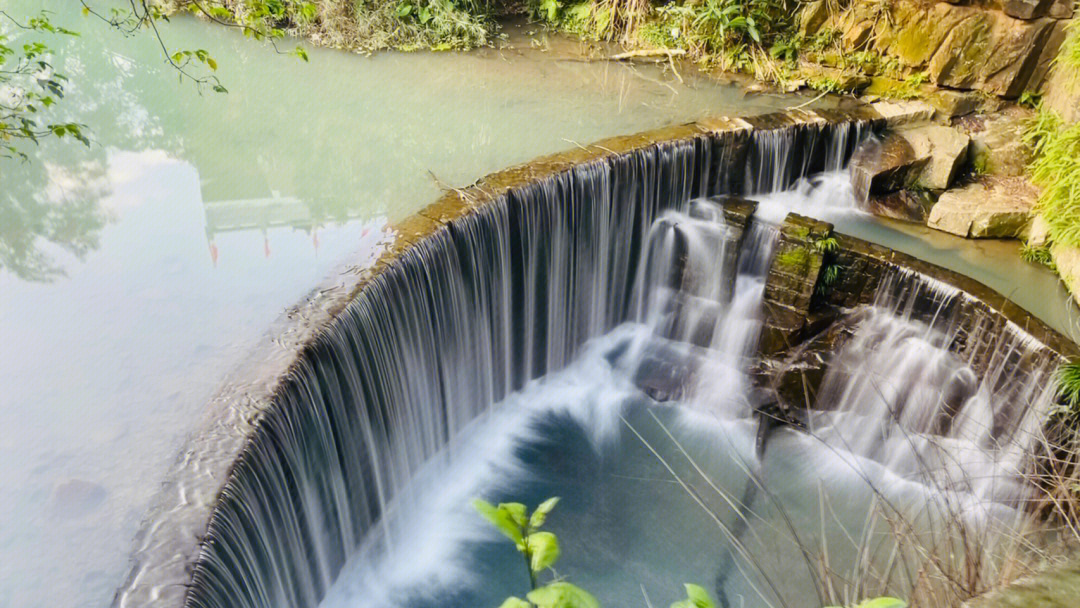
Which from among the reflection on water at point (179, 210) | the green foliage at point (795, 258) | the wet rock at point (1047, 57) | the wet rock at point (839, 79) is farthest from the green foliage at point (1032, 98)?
the green foliage at point (795, 258)

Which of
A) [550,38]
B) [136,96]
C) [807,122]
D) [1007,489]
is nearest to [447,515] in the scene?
[1007,489]

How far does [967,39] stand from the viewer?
753 centimetres

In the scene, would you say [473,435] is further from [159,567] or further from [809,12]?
[809,12]

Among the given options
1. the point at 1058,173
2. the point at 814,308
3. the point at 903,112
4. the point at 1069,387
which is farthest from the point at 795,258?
the point at 903,112

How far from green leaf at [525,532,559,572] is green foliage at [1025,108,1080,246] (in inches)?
243

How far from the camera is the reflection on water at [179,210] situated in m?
3.64

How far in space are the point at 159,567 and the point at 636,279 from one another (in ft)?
14.6

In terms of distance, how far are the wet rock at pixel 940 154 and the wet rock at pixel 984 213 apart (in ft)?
0.65

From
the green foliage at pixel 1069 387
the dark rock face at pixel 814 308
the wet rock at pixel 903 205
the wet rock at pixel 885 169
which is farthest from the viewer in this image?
the wet rock at pixel 885 169

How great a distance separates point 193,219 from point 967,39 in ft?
22.6

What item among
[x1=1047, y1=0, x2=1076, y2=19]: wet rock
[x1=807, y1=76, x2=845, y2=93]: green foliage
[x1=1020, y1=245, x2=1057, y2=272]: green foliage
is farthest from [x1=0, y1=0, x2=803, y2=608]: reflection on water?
[x1=1020, y1=245, x2=1057, y2=272]: green foliage

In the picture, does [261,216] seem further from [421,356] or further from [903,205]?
[903,205]

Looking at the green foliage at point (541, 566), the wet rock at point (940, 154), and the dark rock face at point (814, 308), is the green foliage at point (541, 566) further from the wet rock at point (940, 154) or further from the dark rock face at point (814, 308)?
the wet rock at point (940, 154)

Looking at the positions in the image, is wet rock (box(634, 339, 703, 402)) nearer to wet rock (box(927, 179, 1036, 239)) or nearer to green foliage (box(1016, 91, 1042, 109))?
wet rock (box(927, 179, 1036, 239))
